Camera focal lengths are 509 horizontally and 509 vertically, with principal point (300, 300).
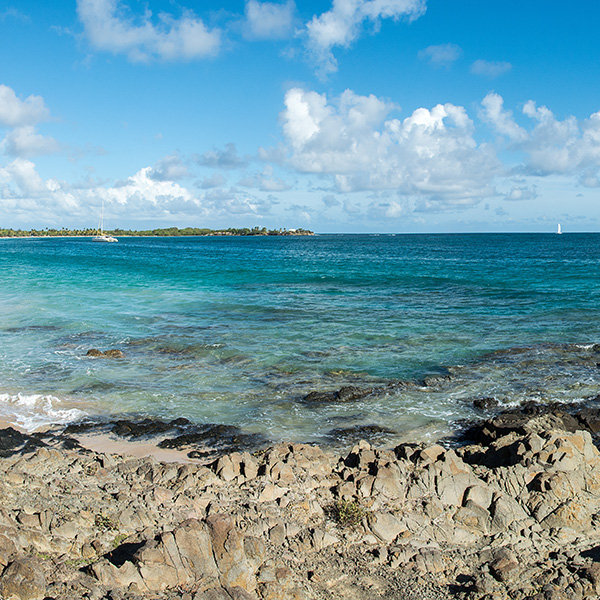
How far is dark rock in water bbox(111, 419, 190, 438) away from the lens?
13.7 m

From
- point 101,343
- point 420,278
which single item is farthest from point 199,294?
point 420,278

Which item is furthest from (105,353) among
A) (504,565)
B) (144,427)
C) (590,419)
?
(504,565)

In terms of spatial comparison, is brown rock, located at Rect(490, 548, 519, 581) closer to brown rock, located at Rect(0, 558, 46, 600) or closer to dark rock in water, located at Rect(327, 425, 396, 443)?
dark rock in water, located at Rect(327, 425, 396, 443)

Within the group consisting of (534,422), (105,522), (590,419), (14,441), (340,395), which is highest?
(534,422)

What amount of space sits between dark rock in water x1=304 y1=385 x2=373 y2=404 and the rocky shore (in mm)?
5400

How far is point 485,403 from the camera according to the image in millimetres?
15711

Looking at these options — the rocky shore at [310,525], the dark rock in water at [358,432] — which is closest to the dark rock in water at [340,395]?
the dark rock in water at [358,432]

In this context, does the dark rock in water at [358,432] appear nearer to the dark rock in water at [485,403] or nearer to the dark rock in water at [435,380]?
the dark rock in water at [485,403]

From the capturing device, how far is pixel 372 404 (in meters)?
15.9

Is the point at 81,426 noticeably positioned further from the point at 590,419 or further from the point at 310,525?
the point at 590,419

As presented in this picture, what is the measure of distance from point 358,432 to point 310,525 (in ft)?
18.4

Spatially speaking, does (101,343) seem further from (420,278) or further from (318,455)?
(420,278)

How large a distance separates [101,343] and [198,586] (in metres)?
19.1

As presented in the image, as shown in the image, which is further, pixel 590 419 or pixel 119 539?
pixel 590 419
